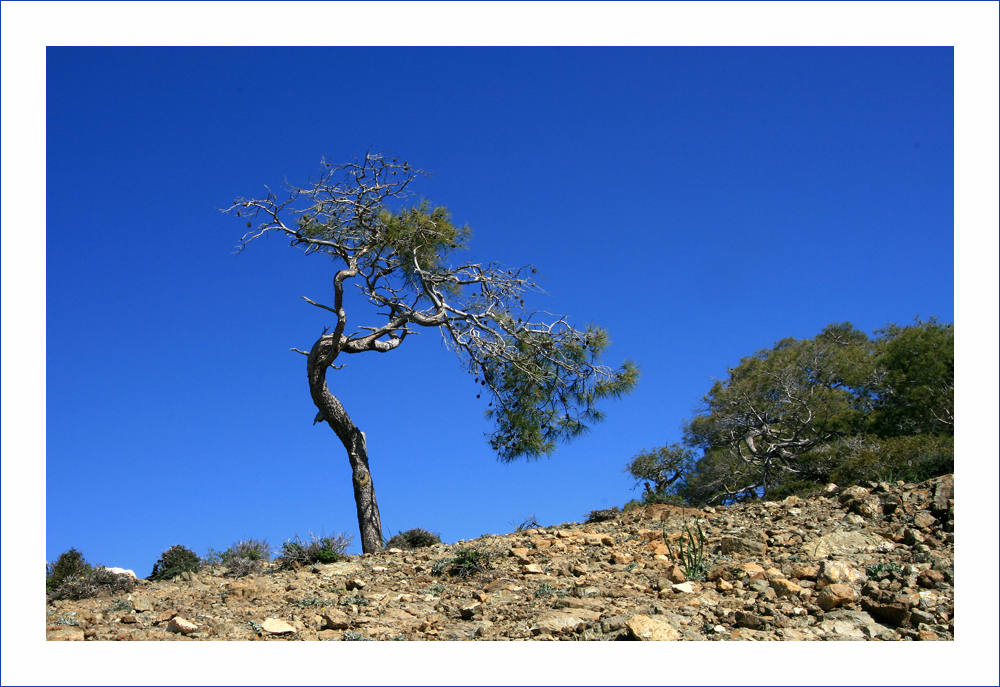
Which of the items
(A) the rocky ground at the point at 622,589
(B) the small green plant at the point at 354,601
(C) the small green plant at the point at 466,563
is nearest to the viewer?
(A) the rocky ground at the point at 622,589

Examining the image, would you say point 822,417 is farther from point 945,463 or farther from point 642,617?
point 642,617

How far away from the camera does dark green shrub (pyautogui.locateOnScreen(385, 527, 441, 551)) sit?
12695 millimetres

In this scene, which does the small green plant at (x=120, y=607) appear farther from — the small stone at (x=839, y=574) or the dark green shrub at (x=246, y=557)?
the small stone at (x=839, y=574)

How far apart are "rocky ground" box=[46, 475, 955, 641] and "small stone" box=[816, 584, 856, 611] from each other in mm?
14

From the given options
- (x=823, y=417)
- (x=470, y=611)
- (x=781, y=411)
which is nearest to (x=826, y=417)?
(x=823, y=417)

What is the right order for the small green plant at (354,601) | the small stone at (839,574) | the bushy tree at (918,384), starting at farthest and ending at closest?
the bushy tree at (918,384) → the small green plant at (354,601) → the small stone at (839,574)

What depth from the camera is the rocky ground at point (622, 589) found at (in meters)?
7.81

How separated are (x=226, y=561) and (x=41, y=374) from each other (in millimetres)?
5420

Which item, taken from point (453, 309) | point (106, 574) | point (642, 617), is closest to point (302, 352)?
point (453, 309)

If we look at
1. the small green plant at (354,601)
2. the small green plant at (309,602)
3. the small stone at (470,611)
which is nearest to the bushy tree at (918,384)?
the small stone at (470,611)

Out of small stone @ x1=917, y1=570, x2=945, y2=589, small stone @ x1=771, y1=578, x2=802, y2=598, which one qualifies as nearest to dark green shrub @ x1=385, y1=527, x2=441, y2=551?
small stone @ x1=771, y1=578, x2=802, y2=598

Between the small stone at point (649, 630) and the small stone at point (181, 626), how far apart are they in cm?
424

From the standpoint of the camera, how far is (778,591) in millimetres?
8539

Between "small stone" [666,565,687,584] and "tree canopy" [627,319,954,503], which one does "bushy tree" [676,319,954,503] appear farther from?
"small stone" [666,565,687,584]
